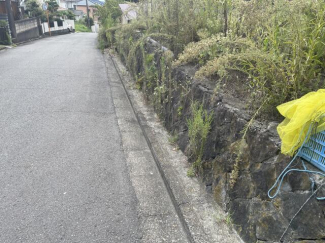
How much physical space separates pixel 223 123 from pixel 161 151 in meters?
1.34

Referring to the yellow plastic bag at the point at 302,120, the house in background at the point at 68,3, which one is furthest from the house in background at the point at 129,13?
the house in background at the point at 68,3

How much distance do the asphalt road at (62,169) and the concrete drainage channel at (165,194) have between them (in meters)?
0.14

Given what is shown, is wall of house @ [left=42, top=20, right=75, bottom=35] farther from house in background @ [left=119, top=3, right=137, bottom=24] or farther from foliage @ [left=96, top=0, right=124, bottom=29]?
house in background @ [left=119, top=3, right=137, bottom=24]

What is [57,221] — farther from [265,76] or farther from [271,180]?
[265,76]

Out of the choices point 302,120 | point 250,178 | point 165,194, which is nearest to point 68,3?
point 165,194

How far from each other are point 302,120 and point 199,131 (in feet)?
4.69

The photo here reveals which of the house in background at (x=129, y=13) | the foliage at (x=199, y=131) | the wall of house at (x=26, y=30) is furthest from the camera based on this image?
the wall of house at (x=26, y=30)

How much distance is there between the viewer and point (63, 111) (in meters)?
5.23

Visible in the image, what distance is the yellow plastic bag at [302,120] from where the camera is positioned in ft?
5.78

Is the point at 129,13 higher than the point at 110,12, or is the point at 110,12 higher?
the point at 110,12

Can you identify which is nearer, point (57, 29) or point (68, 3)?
point (57, 29)

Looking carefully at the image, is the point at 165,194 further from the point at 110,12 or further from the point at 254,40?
the point at 110,12

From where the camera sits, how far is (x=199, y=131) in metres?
3.12

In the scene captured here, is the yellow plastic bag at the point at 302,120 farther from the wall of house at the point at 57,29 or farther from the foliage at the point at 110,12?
the wall of house at the point at 57,29
